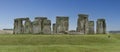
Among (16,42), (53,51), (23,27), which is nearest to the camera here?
(53,51)

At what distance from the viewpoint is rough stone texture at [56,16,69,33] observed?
68.1 meters

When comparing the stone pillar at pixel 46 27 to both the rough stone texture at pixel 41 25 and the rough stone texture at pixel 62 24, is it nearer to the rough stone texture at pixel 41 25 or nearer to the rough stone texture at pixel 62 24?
the rough stone texture at pixel 41 25

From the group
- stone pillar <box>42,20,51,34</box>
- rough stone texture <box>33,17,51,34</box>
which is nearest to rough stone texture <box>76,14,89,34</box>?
stone pillar <box>42,20,51,34</box>

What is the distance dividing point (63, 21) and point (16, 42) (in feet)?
72.9

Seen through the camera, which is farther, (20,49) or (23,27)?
(23,27)

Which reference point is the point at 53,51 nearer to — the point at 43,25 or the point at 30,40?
the point at 30,40

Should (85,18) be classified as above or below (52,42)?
above

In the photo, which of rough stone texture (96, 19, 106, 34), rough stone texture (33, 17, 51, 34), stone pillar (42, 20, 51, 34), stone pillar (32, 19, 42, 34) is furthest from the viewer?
rough stone texture (96, 19, 106, 34)

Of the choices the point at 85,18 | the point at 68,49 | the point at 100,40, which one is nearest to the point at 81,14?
the point at 85,18

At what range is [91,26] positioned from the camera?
73688mm

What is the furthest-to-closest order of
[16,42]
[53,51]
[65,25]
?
[65,25] < [16,42] < [53,51]

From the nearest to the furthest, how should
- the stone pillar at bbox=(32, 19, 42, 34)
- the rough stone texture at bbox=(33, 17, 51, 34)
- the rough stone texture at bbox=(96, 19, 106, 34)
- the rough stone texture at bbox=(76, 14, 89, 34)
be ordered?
the rough stone texture at bbox=(33, 17, 51, 34)
the stone pillar at bbox=(32, 19, 42, 34)
the rough stone texture at bbox=(76, 14, 89, 34)
the rough stone texture at bbox=(96, 19, 106, 34)

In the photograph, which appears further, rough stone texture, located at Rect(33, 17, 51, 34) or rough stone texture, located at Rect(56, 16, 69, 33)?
rough stone texture, located at Rect(33, 17, 51, 34)

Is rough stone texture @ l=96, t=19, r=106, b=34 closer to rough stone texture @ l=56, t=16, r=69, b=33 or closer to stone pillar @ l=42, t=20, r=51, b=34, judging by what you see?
rough stone texture @ l=56, t=16, r=69, b=33
